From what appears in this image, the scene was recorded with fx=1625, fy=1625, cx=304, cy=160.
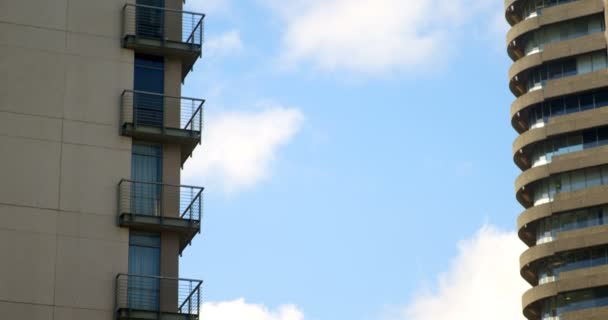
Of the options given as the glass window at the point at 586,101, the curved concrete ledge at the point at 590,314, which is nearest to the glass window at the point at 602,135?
the glass window at the point at 586,101

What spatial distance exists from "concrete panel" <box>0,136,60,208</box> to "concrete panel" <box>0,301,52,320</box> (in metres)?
3.89

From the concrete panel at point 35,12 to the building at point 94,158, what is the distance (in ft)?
0.15

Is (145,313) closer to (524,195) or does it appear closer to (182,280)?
(182,280)

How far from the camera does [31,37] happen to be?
6172cm

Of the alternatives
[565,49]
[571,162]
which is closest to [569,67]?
[565,49]

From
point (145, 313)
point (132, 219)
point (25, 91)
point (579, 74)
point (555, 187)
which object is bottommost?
point (145, 313)

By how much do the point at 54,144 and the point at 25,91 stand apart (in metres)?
2.36

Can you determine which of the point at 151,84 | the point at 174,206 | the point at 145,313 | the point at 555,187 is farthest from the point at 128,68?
the point at 555,187

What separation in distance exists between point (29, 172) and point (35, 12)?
675 centimetres

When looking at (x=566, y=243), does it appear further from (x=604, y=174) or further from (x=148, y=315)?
(x=148, y=315)

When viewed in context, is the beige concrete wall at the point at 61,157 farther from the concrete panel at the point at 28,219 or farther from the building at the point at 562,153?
the building at the point at 562,153

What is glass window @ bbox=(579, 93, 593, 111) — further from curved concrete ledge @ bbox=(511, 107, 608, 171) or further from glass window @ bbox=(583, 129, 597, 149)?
glass window @ bbox=(583, 129, 597, 149)

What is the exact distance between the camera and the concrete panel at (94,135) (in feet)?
198

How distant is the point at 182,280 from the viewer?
59.0 m
